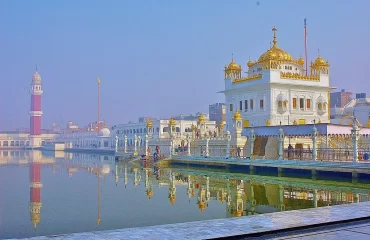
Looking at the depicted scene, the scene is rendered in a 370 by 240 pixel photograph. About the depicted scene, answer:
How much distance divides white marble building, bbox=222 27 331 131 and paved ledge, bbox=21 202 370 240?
22.9 meters

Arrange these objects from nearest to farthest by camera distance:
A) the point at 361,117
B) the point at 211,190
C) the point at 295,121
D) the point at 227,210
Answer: the point at 227,210
the point at 211,190
the point at 295,121
the point at 361,117

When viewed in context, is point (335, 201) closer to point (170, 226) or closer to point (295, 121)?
point (170, 226)

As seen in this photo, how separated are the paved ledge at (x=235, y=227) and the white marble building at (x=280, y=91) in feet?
75.0

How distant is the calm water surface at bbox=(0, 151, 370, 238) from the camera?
404 inches

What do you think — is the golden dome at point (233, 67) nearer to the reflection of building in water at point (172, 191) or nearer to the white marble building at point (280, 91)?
the white marble building at point (280, 91)

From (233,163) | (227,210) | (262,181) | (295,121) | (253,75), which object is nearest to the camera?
(227,210)

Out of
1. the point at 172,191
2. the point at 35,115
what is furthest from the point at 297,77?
the point at 35,115

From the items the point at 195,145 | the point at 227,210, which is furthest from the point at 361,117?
the point at 227,210

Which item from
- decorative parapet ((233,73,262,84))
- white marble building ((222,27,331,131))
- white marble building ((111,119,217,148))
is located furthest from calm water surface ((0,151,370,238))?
white marble building ((111,119,217,148))

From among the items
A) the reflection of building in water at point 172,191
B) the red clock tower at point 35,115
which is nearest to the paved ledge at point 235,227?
the reflection of building in water at point 172,191

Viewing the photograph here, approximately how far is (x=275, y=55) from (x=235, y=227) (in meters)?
26.8

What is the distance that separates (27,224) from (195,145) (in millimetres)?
22795

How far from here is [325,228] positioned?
22.7 ft

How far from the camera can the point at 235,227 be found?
6770 millimetres
